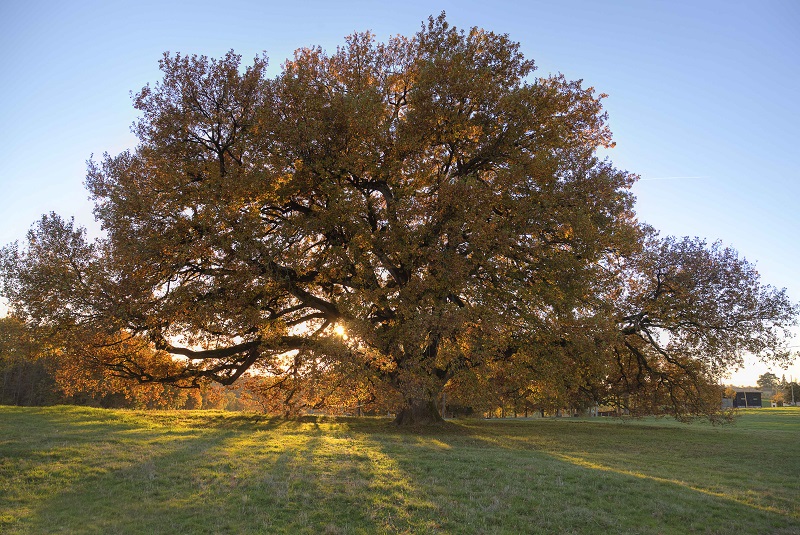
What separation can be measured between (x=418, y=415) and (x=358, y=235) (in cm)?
1014

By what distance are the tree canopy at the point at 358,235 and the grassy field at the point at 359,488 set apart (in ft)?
14.9

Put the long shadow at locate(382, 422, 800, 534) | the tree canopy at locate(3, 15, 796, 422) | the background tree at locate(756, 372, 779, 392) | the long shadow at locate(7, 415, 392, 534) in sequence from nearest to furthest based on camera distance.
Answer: the long shadow at locate(7, 415, 392, 534)
the long shadow at locate(382, 422, 800, 534)
the tree canopy at locate(3, 15, 796, 422)
the background tree at locate(756, 372, 779, 392)

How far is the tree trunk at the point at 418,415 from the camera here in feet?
80.5

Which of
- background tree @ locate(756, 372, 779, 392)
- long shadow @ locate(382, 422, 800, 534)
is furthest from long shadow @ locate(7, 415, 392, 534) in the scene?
background tree @ locate(756, 372, 779, 392)

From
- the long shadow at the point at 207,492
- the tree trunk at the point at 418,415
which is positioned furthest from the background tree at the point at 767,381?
the long shadow at the point at 207,492

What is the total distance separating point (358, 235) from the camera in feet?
65.9

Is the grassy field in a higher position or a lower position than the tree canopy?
lower

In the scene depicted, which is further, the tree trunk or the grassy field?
the tree trunk

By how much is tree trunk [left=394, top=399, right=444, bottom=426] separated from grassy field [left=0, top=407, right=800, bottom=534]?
22.8ft

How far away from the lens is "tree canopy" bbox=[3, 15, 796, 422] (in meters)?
19.5

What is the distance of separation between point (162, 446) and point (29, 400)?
72157mm

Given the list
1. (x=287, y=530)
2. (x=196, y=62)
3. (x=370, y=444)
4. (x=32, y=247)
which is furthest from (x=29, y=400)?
(x=287, y=530)

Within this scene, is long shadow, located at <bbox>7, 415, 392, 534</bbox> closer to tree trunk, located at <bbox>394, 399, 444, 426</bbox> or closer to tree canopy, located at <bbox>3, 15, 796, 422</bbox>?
tree canopy, located at <bbox>3, 15, 796, 422</bbox>

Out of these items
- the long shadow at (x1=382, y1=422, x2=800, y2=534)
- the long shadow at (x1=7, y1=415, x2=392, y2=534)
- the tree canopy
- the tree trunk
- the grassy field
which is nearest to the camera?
the long shadow at (x1=7, y1=415, x2=392, y2=534)
